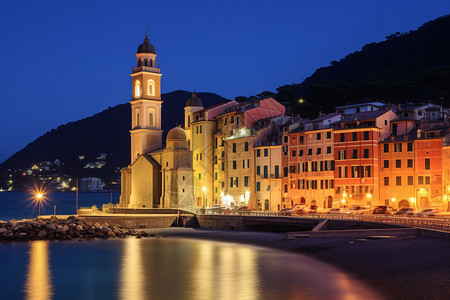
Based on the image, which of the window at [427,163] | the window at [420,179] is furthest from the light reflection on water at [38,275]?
the window at [427,163]

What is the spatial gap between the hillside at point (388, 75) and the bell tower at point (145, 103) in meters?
23.9

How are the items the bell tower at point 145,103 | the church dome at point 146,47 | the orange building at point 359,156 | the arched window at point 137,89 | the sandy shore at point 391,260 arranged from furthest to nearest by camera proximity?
the arched window at point 137,89
the church dome at point 146,47
the bell tower at point 145,103
the orange building at point 359,156
the sandy shore at point 391,260

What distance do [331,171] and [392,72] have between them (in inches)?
2720

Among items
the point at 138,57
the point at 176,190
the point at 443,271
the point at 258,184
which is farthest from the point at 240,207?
the point at 443,271

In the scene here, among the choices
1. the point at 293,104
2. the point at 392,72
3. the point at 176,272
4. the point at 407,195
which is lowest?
the point at 176,272

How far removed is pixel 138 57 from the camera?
99.5 metres

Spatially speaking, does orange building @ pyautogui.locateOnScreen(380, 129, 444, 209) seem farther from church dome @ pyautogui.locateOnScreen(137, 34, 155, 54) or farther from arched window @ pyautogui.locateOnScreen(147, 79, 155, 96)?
church dome @ pyautogui.locateOnScreen(137, 34, 155, 54)

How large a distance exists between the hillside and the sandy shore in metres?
42.5

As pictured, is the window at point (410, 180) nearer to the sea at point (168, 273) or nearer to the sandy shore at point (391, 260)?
the sandy shore at point (391, 260)

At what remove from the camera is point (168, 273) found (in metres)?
43.4

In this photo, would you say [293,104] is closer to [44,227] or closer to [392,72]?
[392,72]

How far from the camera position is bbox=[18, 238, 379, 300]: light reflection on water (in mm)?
35688

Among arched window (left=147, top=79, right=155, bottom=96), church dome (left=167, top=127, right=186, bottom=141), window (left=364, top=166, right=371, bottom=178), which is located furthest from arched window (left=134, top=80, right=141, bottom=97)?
window (left=364, top=166, right=371, bottom=178)

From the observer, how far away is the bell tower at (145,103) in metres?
97.6
